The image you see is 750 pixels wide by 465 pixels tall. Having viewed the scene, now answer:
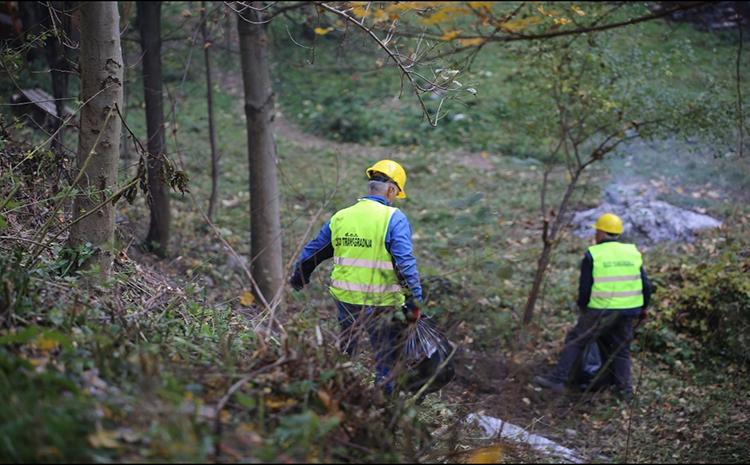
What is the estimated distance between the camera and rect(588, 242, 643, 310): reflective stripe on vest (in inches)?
263

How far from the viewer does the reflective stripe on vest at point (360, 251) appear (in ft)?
15.8

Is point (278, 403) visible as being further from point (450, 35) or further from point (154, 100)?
point (154, 100)

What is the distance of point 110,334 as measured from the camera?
3.27m

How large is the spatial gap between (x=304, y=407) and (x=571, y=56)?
19.5 feet

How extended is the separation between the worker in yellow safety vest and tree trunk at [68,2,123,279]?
14.0 ft

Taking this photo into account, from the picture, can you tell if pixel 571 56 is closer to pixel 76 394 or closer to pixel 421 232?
pixel 421 232

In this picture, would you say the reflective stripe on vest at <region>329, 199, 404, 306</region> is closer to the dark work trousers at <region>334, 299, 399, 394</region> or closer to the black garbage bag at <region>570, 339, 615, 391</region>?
the dark work trousers at <region>334, 299, 399, 394</region>

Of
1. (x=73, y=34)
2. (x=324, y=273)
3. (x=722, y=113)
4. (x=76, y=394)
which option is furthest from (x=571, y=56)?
(x=76, y=394)

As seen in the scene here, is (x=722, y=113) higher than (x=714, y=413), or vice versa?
(x=722, y=113)

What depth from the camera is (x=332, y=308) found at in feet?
27.0

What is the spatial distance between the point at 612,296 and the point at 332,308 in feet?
10.4

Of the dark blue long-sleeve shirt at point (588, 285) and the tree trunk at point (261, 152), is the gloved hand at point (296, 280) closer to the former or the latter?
the tree trunk at point (261, 152)

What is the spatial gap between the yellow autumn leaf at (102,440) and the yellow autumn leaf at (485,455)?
1.43 m

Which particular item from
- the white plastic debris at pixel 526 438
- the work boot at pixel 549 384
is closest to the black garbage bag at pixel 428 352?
the white plastic debris at pixel 526 438
